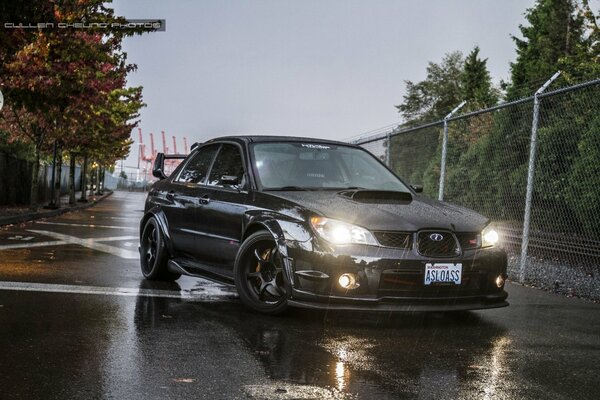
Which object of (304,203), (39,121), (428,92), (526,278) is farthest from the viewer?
(428,92)

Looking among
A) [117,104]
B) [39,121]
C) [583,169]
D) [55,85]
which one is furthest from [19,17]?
[117,104]

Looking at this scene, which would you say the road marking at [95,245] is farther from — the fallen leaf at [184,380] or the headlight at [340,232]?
the fallen leaf at [184,380]

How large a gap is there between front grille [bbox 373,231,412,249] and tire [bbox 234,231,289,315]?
0.84 m

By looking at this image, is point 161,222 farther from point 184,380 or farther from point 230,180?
point 184,380

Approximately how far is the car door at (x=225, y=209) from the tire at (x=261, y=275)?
26 cm

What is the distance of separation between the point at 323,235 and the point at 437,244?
919 mm

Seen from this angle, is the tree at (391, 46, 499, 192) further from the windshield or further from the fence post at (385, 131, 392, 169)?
the windshield

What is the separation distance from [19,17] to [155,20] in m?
4.14

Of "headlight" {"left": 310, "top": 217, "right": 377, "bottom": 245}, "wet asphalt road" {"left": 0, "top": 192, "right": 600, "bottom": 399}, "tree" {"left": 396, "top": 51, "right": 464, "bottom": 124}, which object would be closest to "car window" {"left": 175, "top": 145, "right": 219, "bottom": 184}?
"wet asphalt road" {"left": 0, "top": 192, "right": 600, "bottom": 399}

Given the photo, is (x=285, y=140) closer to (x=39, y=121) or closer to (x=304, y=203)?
(x=304, y=203)

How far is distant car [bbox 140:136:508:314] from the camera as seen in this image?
575 cm

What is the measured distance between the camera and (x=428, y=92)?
80.9 metres

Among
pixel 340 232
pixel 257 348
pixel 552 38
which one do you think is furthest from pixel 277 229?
pixel 552 38

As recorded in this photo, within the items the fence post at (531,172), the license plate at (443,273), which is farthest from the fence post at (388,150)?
the license plate at (443,273)
